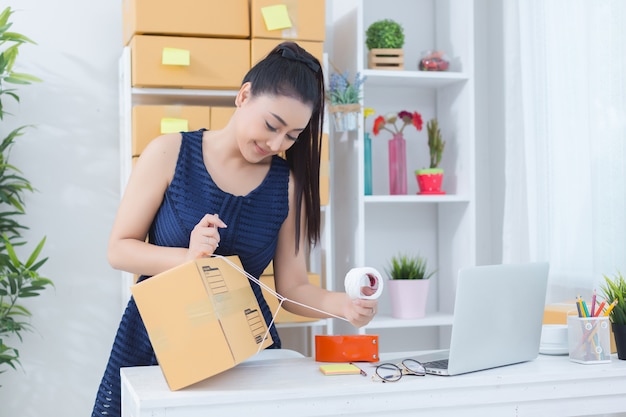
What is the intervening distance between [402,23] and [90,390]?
2.02 metres

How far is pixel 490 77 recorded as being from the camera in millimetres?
3324

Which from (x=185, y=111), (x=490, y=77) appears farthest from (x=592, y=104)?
(x=185, y=111)

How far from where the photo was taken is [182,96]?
2.84 m

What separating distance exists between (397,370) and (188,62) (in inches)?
58.5

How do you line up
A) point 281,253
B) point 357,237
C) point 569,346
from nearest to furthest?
point 569,346, point 281,253, point 357,237

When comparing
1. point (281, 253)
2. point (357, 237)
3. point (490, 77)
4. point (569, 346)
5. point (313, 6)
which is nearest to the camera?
point (569, 346)

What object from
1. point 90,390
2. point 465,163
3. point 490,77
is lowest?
point 90,390

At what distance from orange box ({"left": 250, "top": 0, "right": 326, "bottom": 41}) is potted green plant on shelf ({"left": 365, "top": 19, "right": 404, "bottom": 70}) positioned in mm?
355

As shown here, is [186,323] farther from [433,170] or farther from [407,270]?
[433,170]

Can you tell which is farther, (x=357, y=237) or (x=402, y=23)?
(x=402, y=23)

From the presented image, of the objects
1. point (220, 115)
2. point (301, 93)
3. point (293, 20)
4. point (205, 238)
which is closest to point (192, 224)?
point (205, 238)

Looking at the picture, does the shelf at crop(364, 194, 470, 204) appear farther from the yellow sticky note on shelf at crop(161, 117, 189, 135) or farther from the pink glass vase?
the yellow sticky note on shelf at crop(161, 117, 189, 135)

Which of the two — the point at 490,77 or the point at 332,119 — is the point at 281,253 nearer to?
the point at 332,119

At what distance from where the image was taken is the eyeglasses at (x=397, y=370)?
1447 mm
